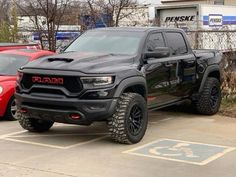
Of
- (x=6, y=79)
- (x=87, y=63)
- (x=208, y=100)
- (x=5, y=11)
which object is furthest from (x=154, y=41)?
(x=5, y=11)

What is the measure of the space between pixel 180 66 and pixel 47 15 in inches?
319

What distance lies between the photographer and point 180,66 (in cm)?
943

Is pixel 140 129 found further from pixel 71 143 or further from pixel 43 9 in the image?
pixel 43 9

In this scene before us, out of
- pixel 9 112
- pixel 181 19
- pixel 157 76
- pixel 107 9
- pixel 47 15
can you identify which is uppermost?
pixel 107 9

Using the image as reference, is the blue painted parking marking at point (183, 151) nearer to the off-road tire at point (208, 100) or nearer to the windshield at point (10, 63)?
the off-road tire at point (208, 100)

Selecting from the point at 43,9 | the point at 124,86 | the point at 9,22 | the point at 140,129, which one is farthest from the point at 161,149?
the point at 9,22

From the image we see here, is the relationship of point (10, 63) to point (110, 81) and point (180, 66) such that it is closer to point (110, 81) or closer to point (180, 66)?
point (180, 66)

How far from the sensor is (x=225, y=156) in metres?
7.29

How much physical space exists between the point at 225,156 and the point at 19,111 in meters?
3.35

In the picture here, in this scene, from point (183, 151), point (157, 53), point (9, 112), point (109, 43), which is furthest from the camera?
point (9, 112)

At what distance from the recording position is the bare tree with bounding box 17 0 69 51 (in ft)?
54.0

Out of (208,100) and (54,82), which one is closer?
(54,82)

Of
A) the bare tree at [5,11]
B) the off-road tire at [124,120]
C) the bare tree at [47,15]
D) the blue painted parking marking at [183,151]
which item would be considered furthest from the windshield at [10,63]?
the bare tree at [5,11]

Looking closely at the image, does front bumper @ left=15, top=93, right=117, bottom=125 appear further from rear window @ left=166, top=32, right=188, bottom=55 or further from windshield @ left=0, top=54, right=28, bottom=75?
windshield @ left=0, top=54, right=28, bottom=75
